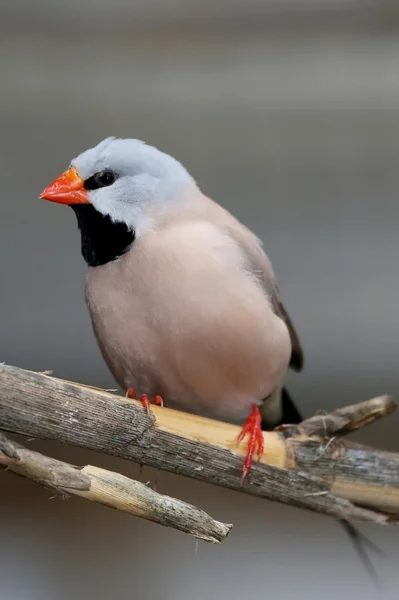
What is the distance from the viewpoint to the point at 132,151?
1.03m

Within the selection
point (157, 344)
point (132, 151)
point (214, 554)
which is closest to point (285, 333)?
point (157, 344)

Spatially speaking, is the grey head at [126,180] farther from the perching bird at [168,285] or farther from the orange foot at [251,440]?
the orange foot at [251,440]

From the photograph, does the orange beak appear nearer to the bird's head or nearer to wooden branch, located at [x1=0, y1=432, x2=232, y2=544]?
the bird's head

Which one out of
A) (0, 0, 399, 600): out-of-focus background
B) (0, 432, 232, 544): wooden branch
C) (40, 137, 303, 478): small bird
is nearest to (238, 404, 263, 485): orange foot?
(40, 137, 303, 478): small bird

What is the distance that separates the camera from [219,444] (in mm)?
962

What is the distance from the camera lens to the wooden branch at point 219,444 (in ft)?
2.62

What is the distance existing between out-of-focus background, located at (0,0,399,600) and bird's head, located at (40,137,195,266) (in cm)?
66

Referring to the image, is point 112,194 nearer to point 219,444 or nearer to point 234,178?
point 219,444

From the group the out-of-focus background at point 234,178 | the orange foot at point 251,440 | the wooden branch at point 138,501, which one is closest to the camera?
the wooden branch at point 138,501

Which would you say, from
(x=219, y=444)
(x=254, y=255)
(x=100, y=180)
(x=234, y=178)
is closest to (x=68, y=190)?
(x=100, y=180)

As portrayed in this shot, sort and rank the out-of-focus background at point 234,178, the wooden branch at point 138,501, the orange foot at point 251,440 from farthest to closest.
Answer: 1. the out-of-focus background at point 234,178
2. the orange foot at point 251,440
3. the wooden branch at point 138,501

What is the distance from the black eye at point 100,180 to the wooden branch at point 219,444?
0.30 meters

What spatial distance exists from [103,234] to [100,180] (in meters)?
0.07

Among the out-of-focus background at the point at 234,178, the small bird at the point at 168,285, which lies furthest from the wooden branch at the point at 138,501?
the out-of-focus background at the point at 234,178
